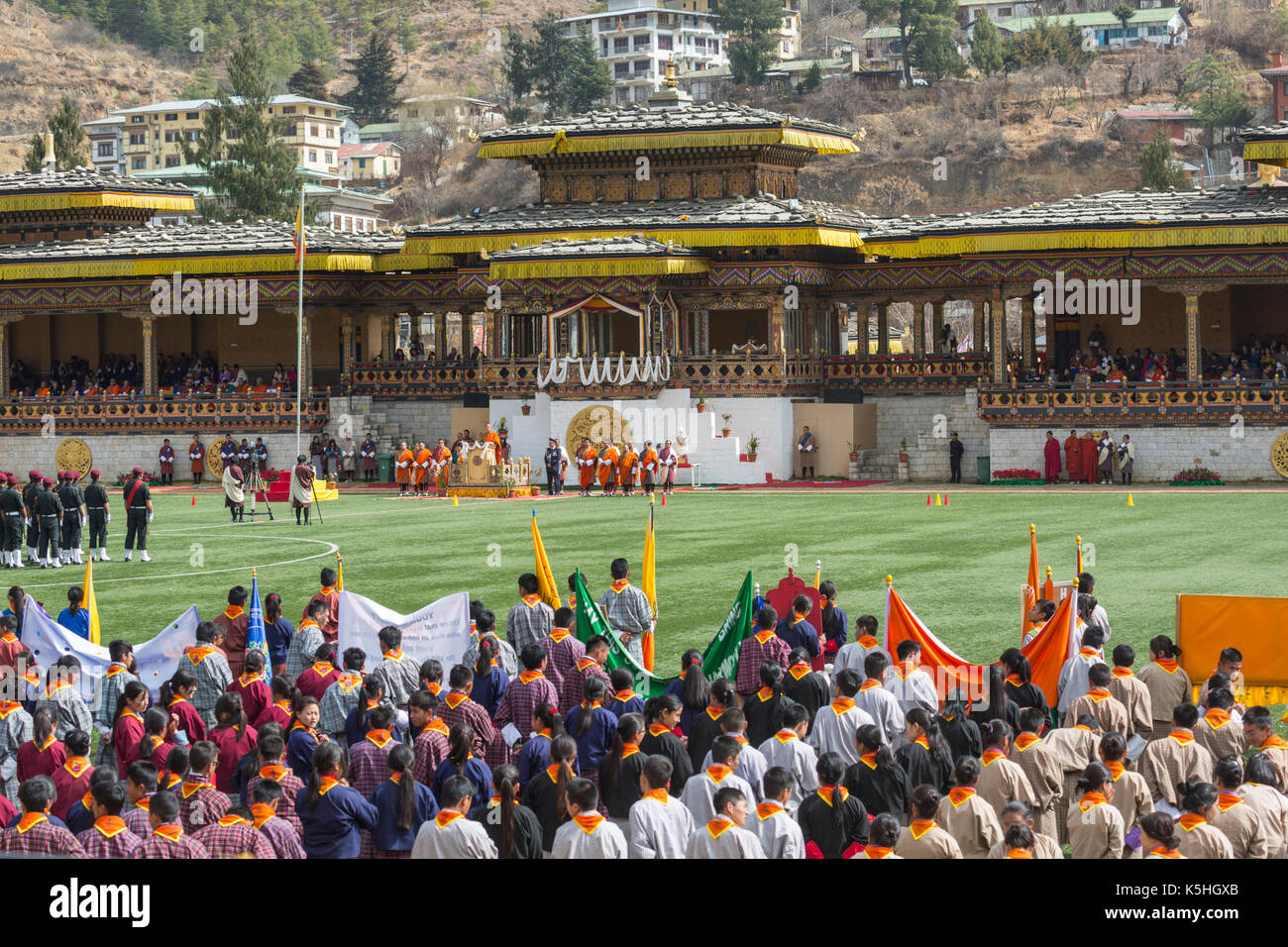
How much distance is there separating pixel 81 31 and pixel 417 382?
13243 centimetres

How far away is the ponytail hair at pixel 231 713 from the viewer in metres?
13.8

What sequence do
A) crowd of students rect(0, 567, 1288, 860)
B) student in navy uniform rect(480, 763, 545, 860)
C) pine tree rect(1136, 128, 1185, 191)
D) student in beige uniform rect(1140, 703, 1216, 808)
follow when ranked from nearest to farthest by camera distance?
1. crowd of students rect(0, 567, 1288, 860)
2. student in navy uniform rect(480, 763, 545, 860)
3. student in beige uniform rect(1140, 703, 1216, 808)
4. pine tree rect(1136, 128, 1185, 191)

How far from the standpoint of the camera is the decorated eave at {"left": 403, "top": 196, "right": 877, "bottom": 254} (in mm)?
50156

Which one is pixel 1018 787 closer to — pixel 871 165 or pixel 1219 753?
pixel 1219 753

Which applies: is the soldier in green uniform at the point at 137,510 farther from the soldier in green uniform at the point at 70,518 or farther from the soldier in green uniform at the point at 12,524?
the soldier in green uniform at the point at 12,524

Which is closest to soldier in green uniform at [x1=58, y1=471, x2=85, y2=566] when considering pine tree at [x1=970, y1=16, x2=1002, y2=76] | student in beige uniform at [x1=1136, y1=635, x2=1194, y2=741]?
student in beige uniform at [x1=1136, y1=635, x2=1194, y2=741]

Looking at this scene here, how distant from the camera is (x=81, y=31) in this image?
17225 centimetres

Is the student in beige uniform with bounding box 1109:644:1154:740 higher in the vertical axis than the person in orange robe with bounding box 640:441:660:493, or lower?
lower

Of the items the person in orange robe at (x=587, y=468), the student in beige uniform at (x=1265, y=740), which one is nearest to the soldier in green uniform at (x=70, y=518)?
the person in orange robe at (x=587, y=468)

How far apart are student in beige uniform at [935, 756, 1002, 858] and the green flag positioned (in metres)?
4.80

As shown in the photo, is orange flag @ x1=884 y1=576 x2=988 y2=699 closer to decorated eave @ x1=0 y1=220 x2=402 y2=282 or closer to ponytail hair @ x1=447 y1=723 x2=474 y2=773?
ponytail hair @ x1=447 y1=723 x2=474 y2=773

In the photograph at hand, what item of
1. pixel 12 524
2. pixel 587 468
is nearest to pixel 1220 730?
pixel 12 524

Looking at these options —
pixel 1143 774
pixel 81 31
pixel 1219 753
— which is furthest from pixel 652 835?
pixel 81 31

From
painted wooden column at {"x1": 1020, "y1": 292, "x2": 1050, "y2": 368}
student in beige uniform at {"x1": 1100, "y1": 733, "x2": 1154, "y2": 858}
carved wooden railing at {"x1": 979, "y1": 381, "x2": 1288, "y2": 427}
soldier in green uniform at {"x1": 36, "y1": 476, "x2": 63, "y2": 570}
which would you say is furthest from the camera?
painted wooden column at {"x1": 1020, "y1": 292, "x2": 1050, "y2": 368}
